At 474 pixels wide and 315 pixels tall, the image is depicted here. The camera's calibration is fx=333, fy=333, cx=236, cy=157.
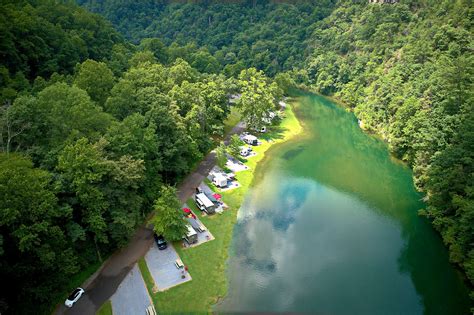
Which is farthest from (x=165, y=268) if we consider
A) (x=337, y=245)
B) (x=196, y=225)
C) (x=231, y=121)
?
(x=231, y=121)

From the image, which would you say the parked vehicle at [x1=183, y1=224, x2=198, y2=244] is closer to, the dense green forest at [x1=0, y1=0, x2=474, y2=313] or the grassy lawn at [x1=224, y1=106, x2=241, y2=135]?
the dense green forest at [x1=0, y1=0, x2=474, y2=313]

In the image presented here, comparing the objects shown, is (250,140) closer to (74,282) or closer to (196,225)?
(196,225)

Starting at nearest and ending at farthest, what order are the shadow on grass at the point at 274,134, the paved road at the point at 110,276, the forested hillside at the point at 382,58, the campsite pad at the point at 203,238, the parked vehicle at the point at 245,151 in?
the paved road at the point at 110,276
the campsite pad at the point at 203,238
the forested hillside at the point at 382,58
the parked vehicle at the point at 245,151
the shadow on grass at the point at 274,134

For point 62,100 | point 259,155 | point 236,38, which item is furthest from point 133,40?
point 62,100

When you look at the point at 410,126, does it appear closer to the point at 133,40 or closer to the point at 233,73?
the point at 233,73

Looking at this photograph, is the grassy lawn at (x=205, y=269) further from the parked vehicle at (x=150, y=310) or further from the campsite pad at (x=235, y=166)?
the campsite pad at (x=235, y=166)

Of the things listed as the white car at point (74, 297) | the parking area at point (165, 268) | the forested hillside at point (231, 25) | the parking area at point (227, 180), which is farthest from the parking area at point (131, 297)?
the forested hillside at point (231, 25)
